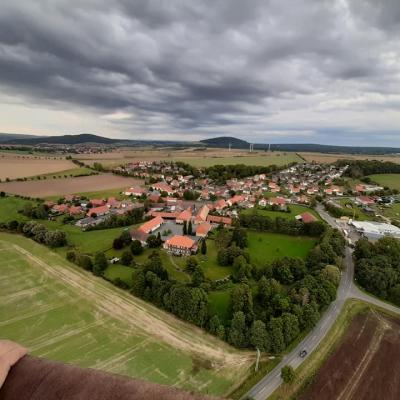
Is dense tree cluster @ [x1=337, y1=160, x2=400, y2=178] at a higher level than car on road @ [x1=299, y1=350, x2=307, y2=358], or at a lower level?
higher

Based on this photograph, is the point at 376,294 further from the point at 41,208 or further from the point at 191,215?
the point at 41,208

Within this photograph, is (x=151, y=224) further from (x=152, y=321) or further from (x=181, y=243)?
(x=152, y=321)

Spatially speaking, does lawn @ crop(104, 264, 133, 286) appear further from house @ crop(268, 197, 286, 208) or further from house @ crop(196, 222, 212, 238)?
house @ crop(268, 197, 286, 208)

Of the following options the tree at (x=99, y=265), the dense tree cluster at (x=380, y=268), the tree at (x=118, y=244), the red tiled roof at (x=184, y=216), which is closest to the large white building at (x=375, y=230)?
the dense tree cluster at (x=380, y=268)

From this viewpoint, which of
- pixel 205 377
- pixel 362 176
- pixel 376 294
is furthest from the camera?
pixel 362 176

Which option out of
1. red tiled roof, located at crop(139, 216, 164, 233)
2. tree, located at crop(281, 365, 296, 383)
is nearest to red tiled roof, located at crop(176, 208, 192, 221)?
red tiled roof, located at crop(139, 216, 164, 233)

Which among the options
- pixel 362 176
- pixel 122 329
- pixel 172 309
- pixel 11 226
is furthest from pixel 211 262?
pixel 362 176

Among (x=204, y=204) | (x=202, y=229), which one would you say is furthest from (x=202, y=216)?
(x=204, y=204)
